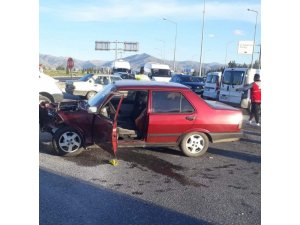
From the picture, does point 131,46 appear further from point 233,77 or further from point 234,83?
point 234,83

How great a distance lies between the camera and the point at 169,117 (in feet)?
21.2

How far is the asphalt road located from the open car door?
1.26 feet

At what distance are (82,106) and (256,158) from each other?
3816 mm

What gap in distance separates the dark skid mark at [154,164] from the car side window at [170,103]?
966mm

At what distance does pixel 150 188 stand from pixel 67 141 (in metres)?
2.17

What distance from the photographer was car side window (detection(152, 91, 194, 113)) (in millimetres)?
6473

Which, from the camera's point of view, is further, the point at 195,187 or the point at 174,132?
the point at 174,132

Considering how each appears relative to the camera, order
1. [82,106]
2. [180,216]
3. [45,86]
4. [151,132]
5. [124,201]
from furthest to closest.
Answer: [45,86] < [82,106] < [151,132] < [124,201] < [180,216]

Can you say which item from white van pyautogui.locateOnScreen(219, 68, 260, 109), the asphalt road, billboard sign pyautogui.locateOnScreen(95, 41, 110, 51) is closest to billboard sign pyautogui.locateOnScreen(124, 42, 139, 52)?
billboard sign pyautogui.locateOnScreen(95, 41, 110, 51)

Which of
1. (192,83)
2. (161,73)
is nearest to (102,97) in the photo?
(192,83)

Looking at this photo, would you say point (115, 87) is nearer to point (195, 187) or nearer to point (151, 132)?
point (151, 132)

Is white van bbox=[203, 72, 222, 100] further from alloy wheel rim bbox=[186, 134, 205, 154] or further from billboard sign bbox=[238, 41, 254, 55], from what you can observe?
billboard sign bbox=[238, 41, 254, 55]
